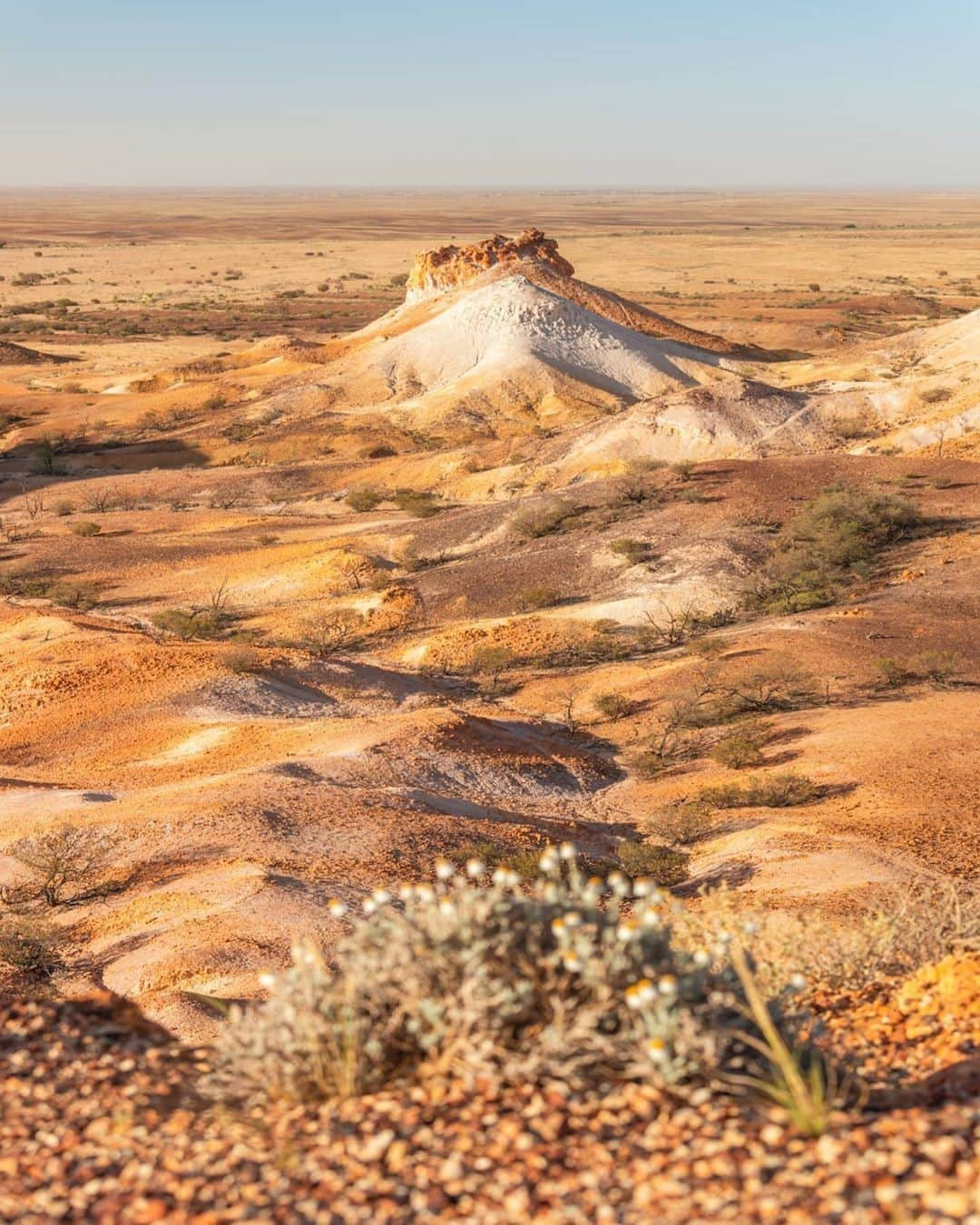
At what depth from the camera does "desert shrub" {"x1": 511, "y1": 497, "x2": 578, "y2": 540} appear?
1236 inches

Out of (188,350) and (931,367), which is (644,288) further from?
(931,367)

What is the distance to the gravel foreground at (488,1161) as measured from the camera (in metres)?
3.91

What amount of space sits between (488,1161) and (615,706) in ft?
56.4

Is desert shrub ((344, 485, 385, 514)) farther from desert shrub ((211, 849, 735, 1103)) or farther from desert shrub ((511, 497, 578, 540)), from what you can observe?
desert shrub ((211, 849, 735, 1103))

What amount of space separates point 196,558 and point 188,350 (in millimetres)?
43775

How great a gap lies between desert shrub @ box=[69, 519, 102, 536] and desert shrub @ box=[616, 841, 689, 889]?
78.9 feet

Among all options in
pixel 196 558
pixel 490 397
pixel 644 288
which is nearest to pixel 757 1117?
pixel 196 558

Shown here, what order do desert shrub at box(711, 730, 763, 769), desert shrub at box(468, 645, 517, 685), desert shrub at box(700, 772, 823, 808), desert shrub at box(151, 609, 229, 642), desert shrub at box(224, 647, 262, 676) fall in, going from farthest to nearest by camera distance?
desert shrub at box(151, 609, 229, 642) → desert shrub at box(468, 645, 517, 685) → desert shrub at box(224, 647, 262, 676) → desert shrub at box(711, 730, 763, 769) → desert shrub at box(700, 772, 823, 808)

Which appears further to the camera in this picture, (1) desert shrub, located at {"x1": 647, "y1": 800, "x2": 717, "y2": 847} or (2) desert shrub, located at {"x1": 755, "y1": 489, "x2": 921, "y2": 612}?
(2) desert shrub, located at {"x1": 755, "y1": 489, "x2": 921, "y2": 612}

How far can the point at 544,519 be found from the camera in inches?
1248

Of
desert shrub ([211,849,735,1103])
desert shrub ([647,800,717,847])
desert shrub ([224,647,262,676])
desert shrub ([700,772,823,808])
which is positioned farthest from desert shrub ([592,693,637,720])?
desert shrub ([211,849,735,1103])

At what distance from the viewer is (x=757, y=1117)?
14.3 feet

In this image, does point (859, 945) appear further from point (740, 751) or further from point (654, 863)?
point (740, 751)

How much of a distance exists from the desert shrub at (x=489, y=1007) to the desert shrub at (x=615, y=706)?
16.1 metres
